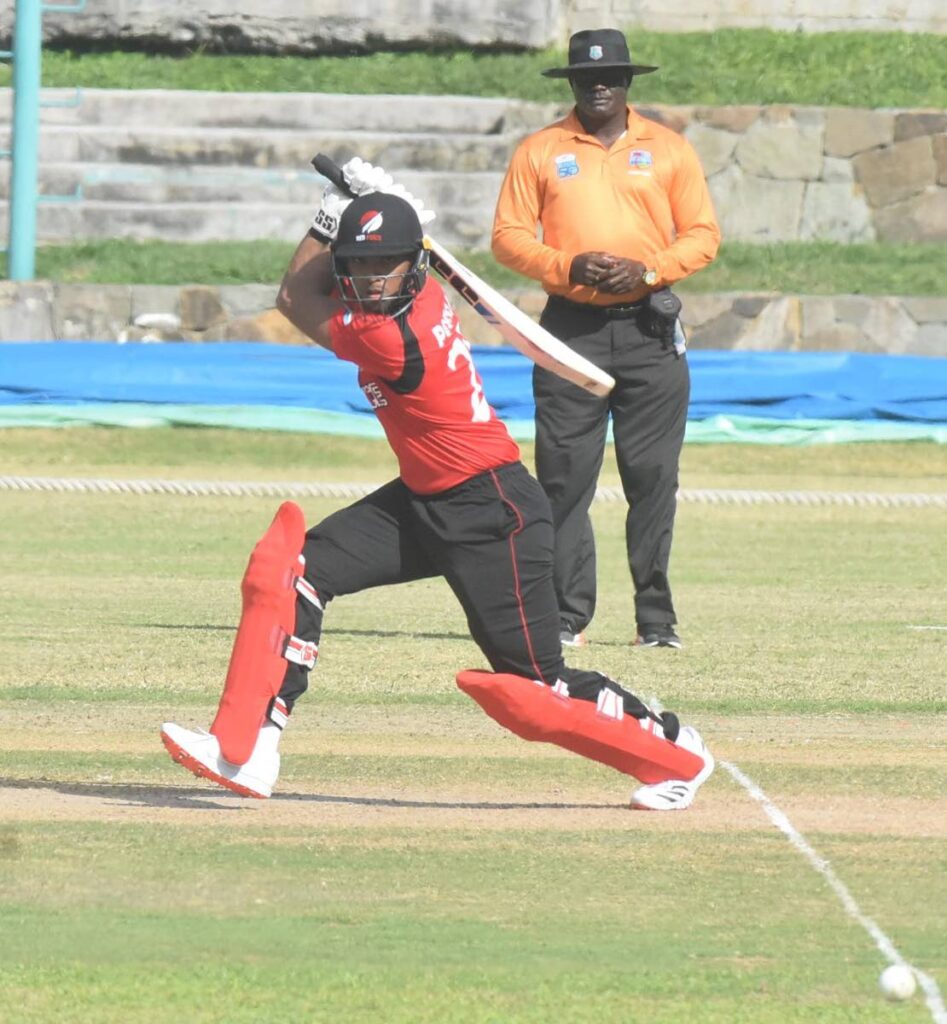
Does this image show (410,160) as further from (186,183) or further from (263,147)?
(186,183)

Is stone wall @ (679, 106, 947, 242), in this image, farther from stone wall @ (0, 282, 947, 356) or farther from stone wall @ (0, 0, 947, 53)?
stone wall @ (0, 282, 947, 356)

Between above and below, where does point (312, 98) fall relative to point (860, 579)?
above

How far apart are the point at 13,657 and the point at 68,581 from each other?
228 centimetres

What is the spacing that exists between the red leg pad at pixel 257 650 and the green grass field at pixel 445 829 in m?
0.23

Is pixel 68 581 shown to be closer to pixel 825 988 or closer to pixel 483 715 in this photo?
pixel 483 715

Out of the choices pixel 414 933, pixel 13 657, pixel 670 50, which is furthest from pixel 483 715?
pixel 670 50

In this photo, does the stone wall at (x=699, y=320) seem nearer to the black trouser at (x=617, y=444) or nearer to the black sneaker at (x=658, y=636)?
the black trouser at (x=617, y=444)

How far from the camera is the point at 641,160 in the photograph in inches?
360

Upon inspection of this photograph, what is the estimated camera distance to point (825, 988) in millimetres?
4496

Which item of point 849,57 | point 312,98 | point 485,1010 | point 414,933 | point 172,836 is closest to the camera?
point 485,1010

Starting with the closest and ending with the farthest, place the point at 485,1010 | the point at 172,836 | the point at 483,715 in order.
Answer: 1. the point at 485,1010
2. the point at 172,836
3. the point at 483,715

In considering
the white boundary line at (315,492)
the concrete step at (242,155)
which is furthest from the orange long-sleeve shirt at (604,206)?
the concrete step at (242,155)

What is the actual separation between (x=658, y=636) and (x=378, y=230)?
11.8 feet

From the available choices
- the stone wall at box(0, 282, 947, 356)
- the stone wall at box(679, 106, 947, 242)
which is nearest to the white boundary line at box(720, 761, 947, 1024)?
the stone wall at box(0, 282, 947, 356)
